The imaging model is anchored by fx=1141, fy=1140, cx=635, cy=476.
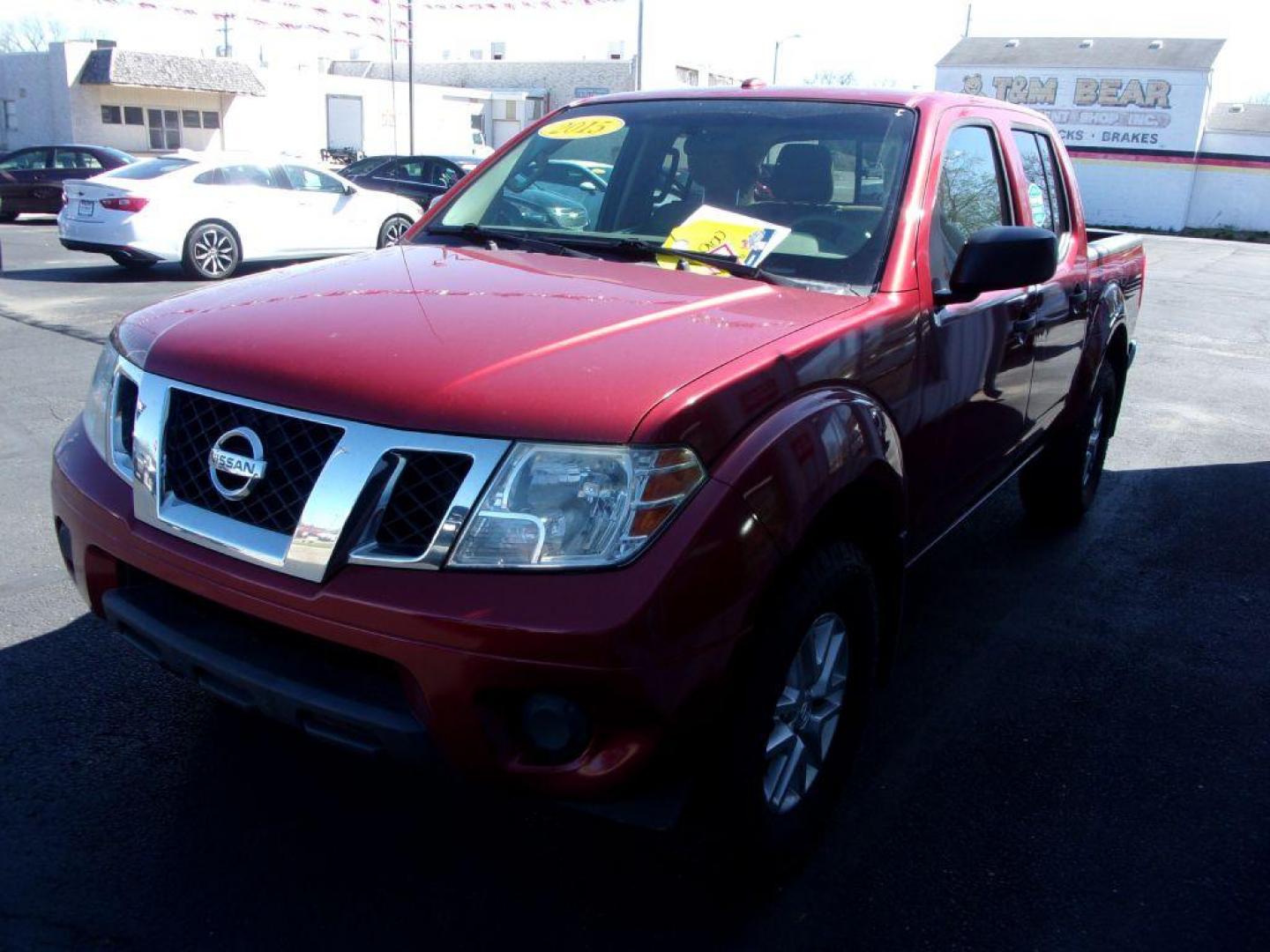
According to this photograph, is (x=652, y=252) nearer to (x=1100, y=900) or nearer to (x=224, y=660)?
(x=224, y=660)

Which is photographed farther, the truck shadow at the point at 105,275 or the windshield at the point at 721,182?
the truck shadow at the point at 105,275

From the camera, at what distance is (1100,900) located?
2.74m

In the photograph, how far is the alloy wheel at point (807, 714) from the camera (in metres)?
2.56

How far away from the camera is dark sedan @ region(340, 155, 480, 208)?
1805cm

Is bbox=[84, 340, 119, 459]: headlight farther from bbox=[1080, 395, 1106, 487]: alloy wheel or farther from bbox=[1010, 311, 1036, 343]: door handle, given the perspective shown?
bbox=[1080, 395, 1106, 487]: alloy wheel

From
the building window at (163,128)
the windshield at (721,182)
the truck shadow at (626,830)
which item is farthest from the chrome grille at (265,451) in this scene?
the building window at (163,128)

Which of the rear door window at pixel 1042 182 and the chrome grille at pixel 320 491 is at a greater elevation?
the rear door window at pixel 1042 182

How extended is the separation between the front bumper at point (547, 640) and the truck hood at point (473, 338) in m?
0.28

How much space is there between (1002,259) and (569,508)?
1.65 metres

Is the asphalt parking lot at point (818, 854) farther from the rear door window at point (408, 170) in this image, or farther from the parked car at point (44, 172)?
the parked car at point (44, 172)

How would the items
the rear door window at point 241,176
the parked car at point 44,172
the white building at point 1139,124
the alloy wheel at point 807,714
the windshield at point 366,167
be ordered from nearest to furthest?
1. the alloy wheel at point 807,714
2. the rear door window at point 241,176
3. the windshield at point 366,167
4. the parked car at point 44,172
5. the white building at point 1139,124

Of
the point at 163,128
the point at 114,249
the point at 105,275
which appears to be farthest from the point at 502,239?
the point at 163,128

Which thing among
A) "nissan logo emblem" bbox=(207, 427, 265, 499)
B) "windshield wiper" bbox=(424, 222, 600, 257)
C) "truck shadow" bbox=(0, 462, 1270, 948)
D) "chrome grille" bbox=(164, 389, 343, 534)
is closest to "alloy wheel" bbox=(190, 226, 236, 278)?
"truck shadow" bbox=(0, 462, 1270, 948)

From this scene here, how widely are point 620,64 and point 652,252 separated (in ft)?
199
